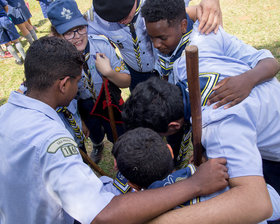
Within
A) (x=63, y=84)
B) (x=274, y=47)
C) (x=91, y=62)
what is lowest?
(x=274, y=47)

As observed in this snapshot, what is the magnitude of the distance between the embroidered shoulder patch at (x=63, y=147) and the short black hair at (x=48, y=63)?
50 centimetres

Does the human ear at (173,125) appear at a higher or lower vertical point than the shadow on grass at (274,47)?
higher

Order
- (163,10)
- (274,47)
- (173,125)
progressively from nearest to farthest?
(173,125), (163,10), (274,47)

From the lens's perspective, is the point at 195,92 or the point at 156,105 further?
the point at 156,105

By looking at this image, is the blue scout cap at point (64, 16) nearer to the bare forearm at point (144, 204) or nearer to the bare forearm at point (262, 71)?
the bare forearm at point (262, 71)

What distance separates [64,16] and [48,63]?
3.75ft

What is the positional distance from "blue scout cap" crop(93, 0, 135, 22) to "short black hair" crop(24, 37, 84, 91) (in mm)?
1125

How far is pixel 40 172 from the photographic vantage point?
1.35 m

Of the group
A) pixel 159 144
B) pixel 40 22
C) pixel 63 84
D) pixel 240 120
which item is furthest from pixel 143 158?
pixel 40 22

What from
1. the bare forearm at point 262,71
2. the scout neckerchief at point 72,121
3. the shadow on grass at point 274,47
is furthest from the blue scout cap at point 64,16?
the shadow on grass at point 274,47

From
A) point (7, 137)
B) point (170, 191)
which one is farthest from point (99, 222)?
point (7, 137)

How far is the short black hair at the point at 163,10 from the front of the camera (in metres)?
2.15

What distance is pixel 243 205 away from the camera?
4.24 ft

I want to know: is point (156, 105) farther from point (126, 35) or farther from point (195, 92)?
point (126, 35)
